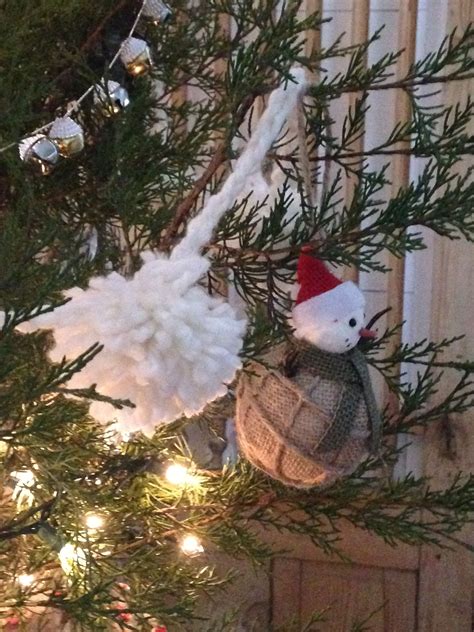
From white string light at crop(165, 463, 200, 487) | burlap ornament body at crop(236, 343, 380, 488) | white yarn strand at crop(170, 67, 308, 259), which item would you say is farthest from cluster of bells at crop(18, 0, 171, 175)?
white string light at crop(165, 463, 200, 487)

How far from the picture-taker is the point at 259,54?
520 millimetres

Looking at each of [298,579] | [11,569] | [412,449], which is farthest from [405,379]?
[11,569]

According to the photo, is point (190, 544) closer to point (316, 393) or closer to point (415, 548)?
point (316, 393)

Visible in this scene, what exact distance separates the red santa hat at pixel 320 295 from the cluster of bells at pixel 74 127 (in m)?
0.19

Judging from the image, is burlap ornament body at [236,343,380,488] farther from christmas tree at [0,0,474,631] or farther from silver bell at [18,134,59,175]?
silver bell at [18,134,59,175]

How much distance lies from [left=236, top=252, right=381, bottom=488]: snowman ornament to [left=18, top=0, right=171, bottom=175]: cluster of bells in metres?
0.19

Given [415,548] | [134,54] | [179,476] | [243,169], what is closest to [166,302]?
[243,169]

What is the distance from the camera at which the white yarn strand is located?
1.65ft

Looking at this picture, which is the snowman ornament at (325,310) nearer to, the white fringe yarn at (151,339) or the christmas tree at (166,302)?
the christmas tree at (166,302)

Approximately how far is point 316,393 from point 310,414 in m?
0.02

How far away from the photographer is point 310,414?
573mm

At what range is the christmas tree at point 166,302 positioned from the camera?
459 mm

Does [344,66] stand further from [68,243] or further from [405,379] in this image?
[68,243]

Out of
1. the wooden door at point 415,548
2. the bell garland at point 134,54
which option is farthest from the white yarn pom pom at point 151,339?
the wooden door at point 415,548
